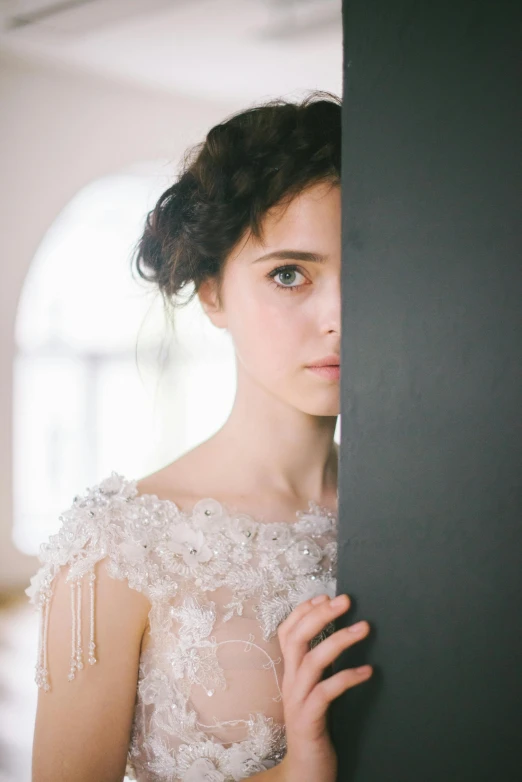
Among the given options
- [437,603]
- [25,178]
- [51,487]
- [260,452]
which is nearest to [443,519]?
[437,603]

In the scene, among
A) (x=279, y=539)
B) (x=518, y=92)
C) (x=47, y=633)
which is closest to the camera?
(x=518, y=92)

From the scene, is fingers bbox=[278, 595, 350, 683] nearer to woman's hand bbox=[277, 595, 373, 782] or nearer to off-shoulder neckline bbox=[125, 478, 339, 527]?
woman's hand bbox=[277, 595, 373, 782]

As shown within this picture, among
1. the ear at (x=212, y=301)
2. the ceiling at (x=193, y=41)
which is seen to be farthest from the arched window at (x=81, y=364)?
the ear at (x=212, y=301)

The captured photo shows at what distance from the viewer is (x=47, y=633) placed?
0.91m

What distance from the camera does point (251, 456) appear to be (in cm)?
107

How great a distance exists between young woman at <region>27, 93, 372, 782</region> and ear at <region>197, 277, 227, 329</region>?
0.05 m

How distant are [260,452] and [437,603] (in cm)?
51

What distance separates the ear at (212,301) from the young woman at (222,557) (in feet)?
0.15

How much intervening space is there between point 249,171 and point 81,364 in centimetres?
401

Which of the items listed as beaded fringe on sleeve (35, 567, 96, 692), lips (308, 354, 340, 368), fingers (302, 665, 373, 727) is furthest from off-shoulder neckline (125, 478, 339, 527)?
fingers (302, 665, 373, 727)

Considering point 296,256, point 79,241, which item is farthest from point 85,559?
point 79,241

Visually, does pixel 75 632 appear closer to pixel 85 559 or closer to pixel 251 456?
pixel 85 559

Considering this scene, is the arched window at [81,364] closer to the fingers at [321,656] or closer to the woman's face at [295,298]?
the woman's face at [295,298]

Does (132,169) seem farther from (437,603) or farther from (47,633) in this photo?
(437,603)
